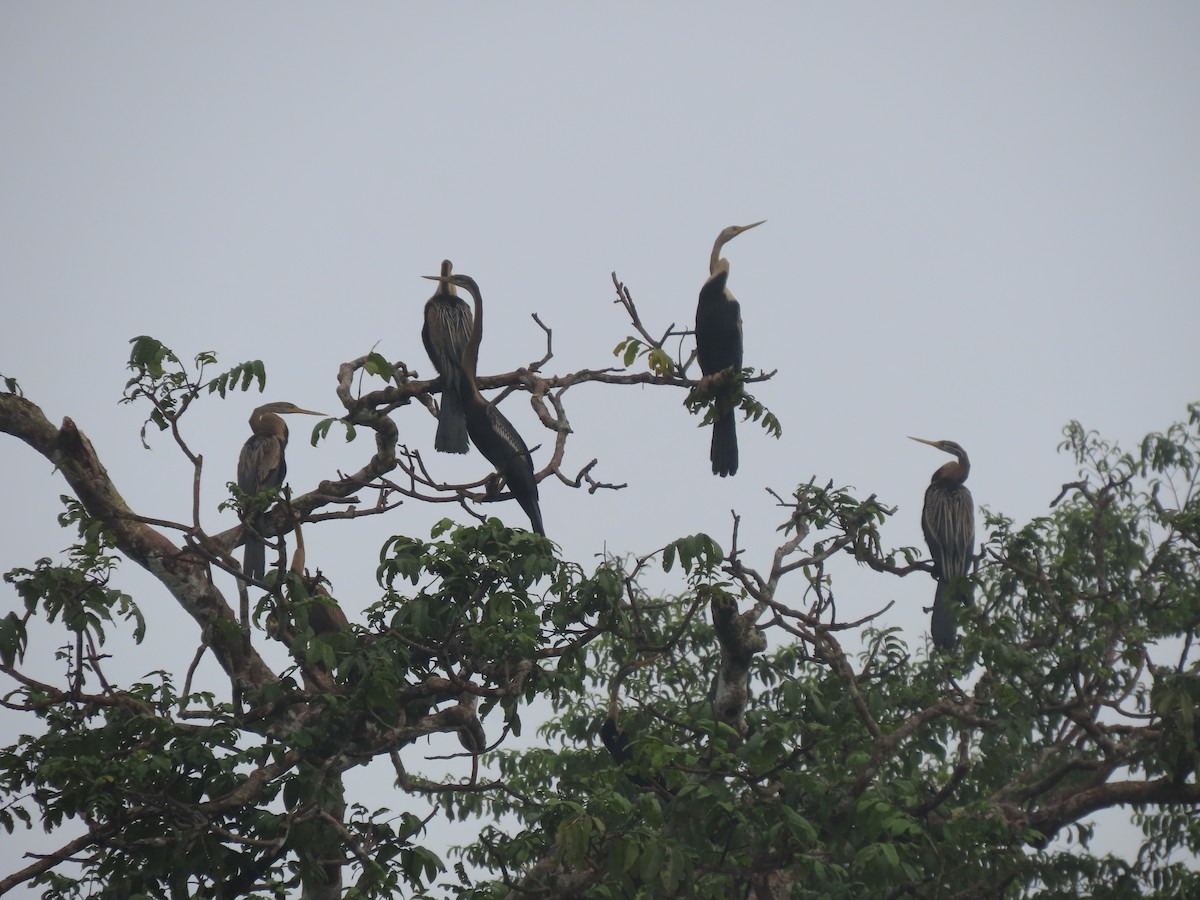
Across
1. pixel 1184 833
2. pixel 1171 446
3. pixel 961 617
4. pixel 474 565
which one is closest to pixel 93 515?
pixel 474 565

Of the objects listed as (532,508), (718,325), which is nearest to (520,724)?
(532,508)

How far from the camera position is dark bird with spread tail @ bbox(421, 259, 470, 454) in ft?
20.7

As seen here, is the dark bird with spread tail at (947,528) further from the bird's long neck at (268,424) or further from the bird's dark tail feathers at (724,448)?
the bird's long neck at (268,424)

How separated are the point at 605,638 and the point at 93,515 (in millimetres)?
3652

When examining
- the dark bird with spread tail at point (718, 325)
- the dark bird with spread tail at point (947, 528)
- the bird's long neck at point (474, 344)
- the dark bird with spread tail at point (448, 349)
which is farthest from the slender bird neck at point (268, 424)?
the dark bird with spread tail at point (947, 528)

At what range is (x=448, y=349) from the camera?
22.7 ft

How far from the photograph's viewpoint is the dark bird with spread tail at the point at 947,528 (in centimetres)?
802

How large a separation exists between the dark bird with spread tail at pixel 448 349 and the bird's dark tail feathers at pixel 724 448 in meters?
1.73

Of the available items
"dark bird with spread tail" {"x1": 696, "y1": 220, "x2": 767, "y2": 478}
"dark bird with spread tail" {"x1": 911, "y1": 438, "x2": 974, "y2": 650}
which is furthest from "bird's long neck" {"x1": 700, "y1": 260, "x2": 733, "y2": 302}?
"dark bird with spread tail" {"x1": 911, "y1": 438, "x2": 974, "y2": 650}

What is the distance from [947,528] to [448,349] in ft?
13.3

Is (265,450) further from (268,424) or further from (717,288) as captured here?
(717,288)

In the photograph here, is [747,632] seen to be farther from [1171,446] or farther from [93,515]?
[1171,446]

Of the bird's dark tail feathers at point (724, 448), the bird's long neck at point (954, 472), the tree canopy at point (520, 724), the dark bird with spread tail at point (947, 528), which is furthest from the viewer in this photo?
the bird's long neck at point (954, 472)

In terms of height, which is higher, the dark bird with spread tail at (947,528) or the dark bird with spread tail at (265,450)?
the dark bird with spread tail at (265,450)
